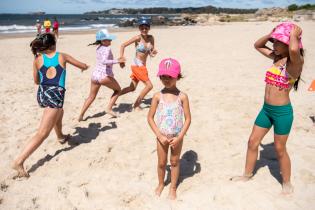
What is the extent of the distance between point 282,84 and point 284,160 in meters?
0.86

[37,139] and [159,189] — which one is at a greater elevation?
[37,139]

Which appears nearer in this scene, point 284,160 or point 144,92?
point 284,160

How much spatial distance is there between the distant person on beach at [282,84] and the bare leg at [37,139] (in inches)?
102

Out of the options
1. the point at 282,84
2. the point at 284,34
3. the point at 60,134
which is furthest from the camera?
the point at 60,134

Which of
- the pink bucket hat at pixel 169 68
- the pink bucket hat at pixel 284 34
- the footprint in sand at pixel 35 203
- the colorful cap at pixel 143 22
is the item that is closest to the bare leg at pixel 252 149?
the pink bucket hat at pixel 284 34

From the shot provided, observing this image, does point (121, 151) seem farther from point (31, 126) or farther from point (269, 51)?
point (269, 51)

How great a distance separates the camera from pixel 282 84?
3.28 metres

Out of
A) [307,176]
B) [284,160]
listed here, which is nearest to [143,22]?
[284,160]

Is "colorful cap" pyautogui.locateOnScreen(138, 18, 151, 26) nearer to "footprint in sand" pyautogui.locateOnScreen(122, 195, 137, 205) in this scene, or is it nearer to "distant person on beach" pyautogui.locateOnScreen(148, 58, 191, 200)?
"distant person on beach" pyautogui.locateOnScreen(148, 58, 191, 200)

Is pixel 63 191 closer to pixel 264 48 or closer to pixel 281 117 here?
pixel 281 117

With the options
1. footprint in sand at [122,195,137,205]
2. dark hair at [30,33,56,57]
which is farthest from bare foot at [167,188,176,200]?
dark hair at [30,33,56,57]

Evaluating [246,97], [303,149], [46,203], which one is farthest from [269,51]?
[246,97]

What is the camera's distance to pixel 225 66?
1048cm

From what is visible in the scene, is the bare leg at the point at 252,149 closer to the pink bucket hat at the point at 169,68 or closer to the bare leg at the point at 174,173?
the bare leg at the point at 174,173
